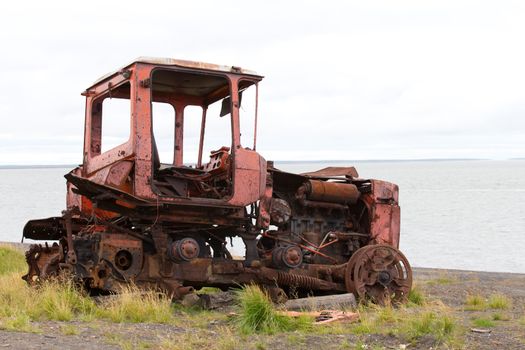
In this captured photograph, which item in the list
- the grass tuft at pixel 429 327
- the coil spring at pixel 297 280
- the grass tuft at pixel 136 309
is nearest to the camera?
the grass tuft at pixel 429 327

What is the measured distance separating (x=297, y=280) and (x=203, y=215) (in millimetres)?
1435

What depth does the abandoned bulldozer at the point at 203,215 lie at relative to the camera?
376 inches

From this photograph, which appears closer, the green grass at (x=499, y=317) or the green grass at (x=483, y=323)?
the green grass at (x=483, y=323)

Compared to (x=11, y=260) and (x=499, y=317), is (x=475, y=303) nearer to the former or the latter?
(x=499, y=317)

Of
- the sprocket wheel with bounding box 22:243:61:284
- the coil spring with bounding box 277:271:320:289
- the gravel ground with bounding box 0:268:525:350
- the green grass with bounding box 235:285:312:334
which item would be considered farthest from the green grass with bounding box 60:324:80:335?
the coil spring with bounding box 277:271:320:289

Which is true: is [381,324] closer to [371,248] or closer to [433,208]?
[371,248]

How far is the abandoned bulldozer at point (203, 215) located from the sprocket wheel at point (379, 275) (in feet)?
0.05

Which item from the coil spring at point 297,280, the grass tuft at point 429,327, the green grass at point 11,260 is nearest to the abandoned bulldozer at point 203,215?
the coil spring at point 297,280

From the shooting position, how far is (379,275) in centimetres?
1086

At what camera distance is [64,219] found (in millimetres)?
10383

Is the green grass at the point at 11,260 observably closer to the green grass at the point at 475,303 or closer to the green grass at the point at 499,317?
the green grass at the point at 475,303

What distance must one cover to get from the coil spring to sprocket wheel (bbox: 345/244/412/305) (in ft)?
1.37

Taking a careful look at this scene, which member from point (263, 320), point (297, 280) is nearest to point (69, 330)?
point (263, 320)

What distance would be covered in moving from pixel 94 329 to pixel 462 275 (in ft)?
35.5
